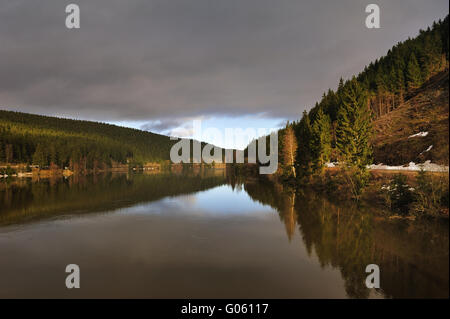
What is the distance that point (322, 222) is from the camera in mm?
23641

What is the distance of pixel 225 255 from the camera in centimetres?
1633

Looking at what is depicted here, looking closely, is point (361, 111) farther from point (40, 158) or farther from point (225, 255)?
point (40, 158)

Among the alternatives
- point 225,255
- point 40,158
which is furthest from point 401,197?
point 40,158

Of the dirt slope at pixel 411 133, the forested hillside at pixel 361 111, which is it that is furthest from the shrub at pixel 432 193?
the forested hillside at pixel 361 111

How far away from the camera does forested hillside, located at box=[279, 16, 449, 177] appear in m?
34.3

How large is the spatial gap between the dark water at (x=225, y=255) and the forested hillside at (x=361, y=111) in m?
11.9

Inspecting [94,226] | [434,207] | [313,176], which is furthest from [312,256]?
[313,176]

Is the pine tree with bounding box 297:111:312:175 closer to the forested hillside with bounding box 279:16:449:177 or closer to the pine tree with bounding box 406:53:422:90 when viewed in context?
the forested hillside with bounding box 279:16:449:177

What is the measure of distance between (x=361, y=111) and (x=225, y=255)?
27861mm

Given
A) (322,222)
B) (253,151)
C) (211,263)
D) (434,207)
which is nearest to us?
(211,263)

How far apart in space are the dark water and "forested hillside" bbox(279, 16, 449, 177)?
1191cm

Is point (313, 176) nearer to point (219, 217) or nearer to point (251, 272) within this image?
point (219, 217)

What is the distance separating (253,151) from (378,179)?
107799 mm

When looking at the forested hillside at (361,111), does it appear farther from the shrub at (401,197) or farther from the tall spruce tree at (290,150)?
the shrub at (401,197)
